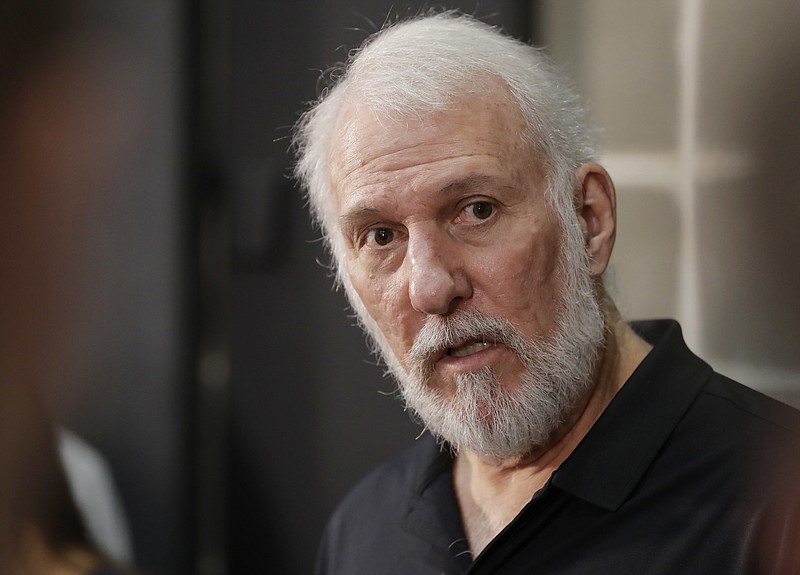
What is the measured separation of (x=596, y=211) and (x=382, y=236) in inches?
12.4

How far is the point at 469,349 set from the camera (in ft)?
3.68

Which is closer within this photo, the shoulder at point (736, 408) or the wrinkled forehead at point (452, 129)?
the shoulder at point (736, 408)

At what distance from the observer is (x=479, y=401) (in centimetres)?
112

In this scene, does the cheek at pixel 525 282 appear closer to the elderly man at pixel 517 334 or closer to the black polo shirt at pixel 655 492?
the elderly man at pixel 517 334

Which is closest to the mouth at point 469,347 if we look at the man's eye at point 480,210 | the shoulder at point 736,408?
the man's eye at point 480,210

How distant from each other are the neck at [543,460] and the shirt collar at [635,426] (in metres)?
0.08

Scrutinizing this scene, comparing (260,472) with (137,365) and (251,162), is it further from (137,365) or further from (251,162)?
(251,162)

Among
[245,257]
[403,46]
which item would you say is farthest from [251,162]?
[403,46]

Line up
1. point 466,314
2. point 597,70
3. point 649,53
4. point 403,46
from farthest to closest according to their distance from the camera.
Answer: point 597,70, point 649,53, point 403,46, point 466,314

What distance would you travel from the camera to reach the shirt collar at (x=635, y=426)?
103cm

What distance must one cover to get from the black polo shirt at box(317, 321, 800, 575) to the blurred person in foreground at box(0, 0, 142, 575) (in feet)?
1.73

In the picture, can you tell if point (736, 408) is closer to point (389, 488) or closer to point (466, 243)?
point (466, 243)

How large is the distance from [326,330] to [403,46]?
0.96m

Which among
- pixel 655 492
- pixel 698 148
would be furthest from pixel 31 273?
pixel 698 148
